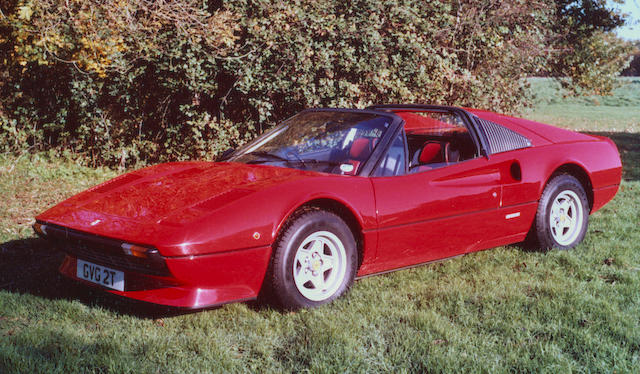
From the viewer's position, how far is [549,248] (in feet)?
16.4

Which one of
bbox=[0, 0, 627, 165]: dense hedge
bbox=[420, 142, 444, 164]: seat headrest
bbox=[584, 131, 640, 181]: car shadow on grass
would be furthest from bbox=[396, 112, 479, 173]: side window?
bbox=[584, 131, 640, 181]: car shadow on grass

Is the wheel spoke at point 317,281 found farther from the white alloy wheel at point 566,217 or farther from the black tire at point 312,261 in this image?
the white alloy wheel at point 566,217

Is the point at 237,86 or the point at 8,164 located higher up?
the point at 237,86

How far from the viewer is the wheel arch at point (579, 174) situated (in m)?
5.11

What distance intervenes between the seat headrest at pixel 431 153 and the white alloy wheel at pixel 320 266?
119 centimetres

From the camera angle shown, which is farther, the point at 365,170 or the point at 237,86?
the point at 237,86

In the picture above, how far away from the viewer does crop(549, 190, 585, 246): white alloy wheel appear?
16.6 ft

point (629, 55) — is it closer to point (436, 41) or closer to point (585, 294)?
point (436, 41)

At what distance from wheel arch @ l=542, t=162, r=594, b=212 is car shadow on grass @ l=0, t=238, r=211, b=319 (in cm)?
325

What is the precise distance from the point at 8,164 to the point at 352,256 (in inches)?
269

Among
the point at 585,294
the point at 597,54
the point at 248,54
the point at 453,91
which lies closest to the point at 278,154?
the point at 585,294

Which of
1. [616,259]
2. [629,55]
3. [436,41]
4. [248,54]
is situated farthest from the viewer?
[629,55]

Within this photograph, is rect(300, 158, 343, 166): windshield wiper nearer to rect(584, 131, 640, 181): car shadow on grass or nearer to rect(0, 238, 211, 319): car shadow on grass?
rect(0, 238, 211, 319): car shadow on grass

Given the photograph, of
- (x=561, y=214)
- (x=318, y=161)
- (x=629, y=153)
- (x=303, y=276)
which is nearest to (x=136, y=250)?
(x=303, y=276)
